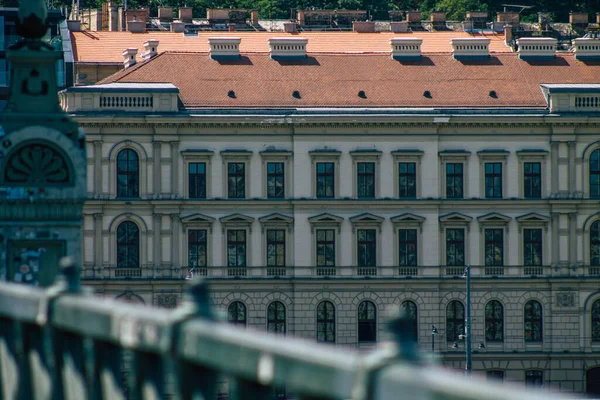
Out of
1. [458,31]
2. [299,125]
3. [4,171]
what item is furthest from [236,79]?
[4,171]

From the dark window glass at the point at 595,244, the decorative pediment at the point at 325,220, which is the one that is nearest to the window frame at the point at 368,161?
the decorative pediment at the point at 325,220

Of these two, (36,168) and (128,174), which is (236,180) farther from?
(36,168)

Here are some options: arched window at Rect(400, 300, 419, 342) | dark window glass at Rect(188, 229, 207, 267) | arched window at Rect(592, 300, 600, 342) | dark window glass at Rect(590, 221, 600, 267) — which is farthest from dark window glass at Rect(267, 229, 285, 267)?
arched window at Rect(592, 300, 600, 342)

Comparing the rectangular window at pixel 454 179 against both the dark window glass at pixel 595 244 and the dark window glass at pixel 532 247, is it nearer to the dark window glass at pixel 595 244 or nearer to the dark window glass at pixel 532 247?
the dark window glass at pixel 532 247

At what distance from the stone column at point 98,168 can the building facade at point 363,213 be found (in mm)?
90

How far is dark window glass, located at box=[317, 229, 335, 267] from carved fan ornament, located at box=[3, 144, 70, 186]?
Result: 185ft

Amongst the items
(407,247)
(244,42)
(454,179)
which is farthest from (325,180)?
(244,42)

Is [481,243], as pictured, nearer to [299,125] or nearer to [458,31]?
[299,125]

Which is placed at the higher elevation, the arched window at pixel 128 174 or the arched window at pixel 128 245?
the arched window at pixel 128 174

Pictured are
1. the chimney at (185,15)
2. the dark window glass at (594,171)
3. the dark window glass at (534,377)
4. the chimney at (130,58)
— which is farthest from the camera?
the chimney at (185,15)

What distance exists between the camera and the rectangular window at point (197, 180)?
262 feet

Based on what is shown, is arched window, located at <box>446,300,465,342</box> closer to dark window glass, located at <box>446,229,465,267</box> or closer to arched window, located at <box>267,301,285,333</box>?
dark window glass, located at <box>446,229,465,267</box>

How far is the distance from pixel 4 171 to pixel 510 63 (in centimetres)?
6292

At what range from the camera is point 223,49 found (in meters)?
84.9
